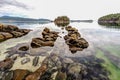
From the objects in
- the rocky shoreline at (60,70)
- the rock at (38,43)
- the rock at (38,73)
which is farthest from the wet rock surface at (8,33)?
the rock at (38,73)

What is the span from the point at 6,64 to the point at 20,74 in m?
4.07

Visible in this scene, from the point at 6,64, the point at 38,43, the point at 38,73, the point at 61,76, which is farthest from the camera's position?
the point at 38,43

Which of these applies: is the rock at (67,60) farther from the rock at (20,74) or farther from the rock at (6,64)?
the rock at (6,64)

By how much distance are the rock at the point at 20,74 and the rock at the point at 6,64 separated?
1.99 m

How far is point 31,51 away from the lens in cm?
3216

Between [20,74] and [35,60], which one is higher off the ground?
[35,60]

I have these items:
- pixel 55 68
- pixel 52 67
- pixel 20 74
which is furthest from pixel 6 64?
pixel 55 68

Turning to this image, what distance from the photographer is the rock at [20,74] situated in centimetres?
2255

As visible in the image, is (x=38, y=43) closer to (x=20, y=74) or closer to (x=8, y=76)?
(x=20, y=74)

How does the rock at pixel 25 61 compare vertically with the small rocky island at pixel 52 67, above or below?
above

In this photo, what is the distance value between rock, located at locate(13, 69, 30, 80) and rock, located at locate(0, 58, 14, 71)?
1.99 meters

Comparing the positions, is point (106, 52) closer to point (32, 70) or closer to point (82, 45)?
point (82, 45)

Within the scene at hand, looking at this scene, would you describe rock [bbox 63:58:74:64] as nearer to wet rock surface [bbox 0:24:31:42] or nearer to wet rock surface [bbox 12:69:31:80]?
wet rock surface [bbox 12:69:31:80]

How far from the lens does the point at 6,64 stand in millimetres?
26234
